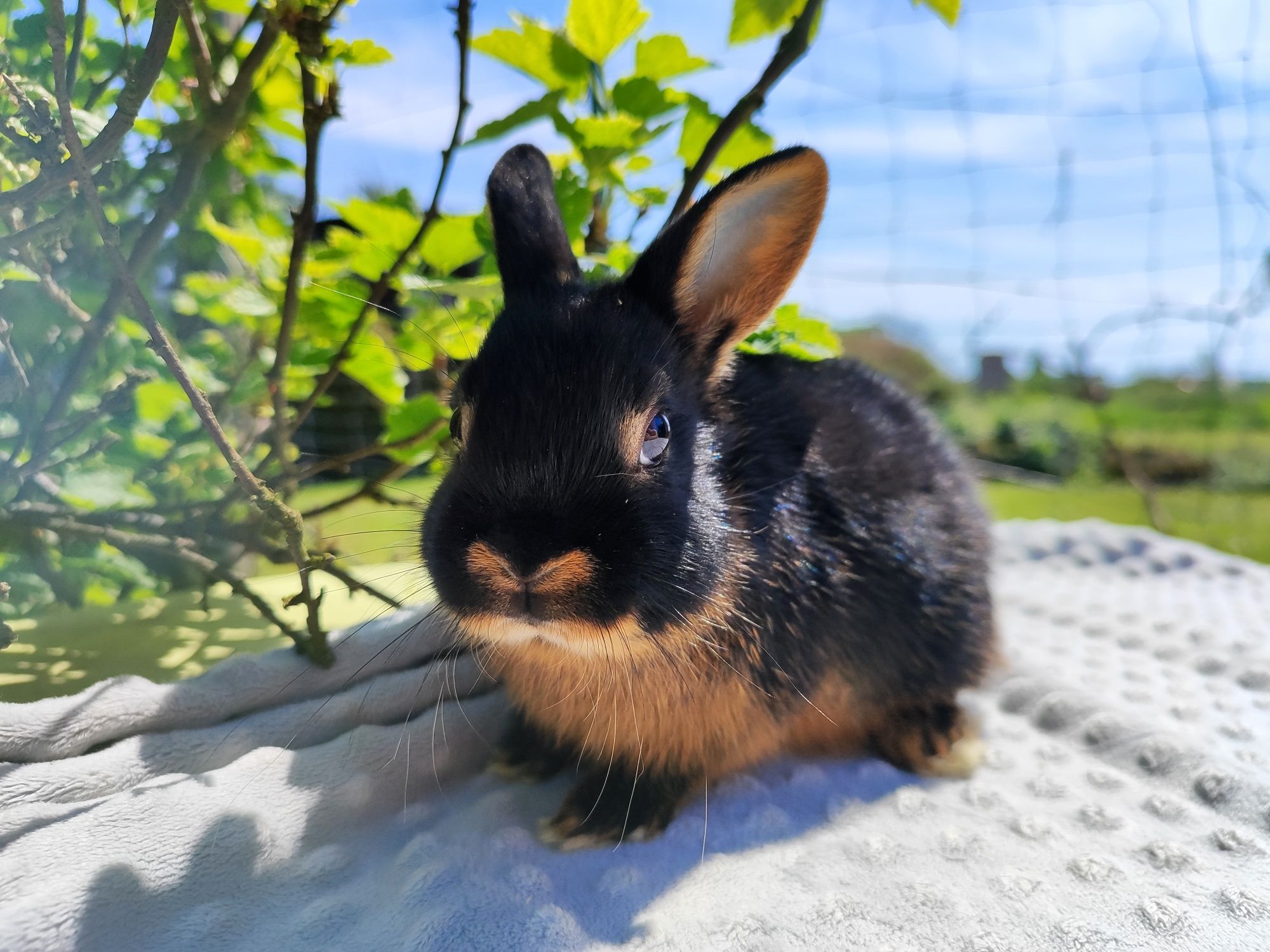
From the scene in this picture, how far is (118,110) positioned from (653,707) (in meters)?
0.94

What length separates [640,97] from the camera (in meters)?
1.21

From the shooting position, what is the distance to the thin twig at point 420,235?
3.42 feet

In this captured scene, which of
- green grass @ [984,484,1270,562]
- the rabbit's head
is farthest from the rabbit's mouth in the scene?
green grass @ [984,484,1270,562]

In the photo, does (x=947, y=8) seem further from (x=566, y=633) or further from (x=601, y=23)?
(x=566, y=633)

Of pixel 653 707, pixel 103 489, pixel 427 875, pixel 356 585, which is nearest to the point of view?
pixel 427 875

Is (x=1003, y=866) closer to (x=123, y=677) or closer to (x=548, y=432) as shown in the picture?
(x=548, y=432)

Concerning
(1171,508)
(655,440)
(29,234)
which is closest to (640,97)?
(655,440)

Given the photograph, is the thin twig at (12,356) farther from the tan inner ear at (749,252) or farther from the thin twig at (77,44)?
the tan inner ear at (749,252)

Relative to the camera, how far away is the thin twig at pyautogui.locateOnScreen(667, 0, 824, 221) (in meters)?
1.15

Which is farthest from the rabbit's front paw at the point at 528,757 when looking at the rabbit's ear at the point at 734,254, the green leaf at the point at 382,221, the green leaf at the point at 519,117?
the green leaf at the point at 519,117

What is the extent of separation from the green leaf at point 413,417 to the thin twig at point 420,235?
0.15m

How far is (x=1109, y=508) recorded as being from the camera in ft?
11.7

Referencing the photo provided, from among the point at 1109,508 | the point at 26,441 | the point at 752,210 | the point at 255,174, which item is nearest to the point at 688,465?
the point at 752,210

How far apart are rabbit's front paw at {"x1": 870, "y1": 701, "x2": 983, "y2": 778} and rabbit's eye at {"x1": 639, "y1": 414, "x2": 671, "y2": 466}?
2.11 feet
